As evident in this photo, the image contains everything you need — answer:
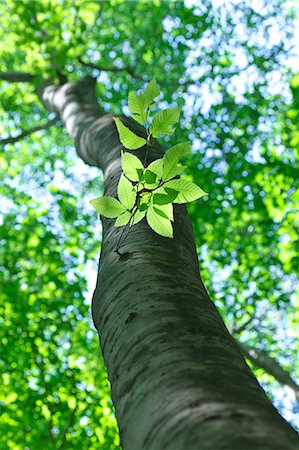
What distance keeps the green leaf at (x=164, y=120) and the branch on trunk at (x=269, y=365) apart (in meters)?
7.13

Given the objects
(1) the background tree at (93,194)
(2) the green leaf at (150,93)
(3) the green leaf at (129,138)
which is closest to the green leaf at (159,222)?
(3) the green leaf at (129,138)

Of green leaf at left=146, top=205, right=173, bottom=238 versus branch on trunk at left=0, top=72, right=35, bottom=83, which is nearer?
green leaf at left=146, top=205, right=173, bottom=238

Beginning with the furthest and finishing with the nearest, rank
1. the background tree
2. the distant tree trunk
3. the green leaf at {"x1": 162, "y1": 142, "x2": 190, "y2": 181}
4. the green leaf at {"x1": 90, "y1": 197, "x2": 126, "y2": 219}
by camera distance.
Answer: the background tree < the green leaf at {"x1": 90, "y1": 197, "x2": 126, "y2": 219} < the green leaf at {"x1": 162, "y1": 142, "x2": 190, "y2": 181} < the distant tree trunk

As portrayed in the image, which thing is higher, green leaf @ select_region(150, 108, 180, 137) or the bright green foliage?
green leaf @ select_region(150, 108, 180, 137)

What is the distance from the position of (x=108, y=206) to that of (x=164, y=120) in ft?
1.16

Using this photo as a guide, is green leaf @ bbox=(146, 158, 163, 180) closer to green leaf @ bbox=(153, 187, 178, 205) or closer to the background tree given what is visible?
green leaf @ bbox=(153, 187, 178, 205)

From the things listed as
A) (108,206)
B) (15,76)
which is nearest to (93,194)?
(15,76)

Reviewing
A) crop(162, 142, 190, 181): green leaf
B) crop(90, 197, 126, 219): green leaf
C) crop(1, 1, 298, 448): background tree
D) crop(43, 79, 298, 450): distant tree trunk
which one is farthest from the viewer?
crop(1, 1, 298, 448): background tree

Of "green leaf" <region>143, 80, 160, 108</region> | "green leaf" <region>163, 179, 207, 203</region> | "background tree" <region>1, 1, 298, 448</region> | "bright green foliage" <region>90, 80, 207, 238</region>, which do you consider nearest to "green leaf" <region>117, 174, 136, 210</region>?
"bright green foliage" <region>90, 80, 207, 238</region>

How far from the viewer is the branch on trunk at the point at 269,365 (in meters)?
7.80

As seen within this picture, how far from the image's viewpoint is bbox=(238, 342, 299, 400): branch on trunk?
7.80 meters

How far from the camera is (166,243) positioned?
1.71 meters

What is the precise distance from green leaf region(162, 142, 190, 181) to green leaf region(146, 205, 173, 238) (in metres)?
0.13

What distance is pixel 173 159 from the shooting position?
4.64 feet
